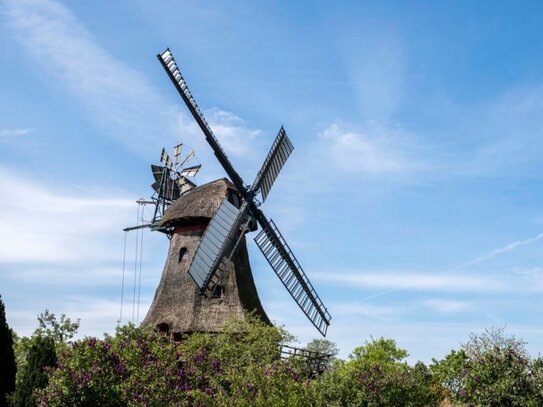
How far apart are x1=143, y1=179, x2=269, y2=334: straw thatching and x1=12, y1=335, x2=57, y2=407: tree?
26.7 feet

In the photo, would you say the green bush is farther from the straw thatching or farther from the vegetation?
the straw thatching

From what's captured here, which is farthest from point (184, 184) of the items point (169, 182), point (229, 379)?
point (229, 379)

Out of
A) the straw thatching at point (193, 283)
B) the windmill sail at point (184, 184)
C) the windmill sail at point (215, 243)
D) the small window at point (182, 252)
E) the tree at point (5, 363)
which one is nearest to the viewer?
the tree at point (5, 363)

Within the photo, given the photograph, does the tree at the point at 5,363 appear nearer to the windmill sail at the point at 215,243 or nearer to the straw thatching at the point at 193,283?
the straw thatching at the point at 193,283

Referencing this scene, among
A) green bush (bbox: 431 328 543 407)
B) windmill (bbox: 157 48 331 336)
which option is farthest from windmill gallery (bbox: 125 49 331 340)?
green bush (bbox: 431 328 543 407)

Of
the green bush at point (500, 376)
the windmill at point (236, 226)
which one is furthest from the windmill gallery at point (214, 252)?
the green bush at point (500, 376)

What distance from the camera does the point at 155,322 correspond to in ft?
101

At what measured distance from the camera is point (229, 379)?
17406 mm

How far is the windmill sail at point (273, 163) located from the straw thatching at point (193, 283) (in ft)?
5.86

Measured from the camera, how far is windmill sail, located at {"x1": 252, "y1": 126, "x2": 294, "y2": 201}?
105 feet

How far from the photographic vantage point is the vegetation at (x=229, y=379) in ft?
58.9

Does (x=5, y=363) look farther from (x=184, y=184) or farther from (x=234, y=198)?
(x=184, y=184)

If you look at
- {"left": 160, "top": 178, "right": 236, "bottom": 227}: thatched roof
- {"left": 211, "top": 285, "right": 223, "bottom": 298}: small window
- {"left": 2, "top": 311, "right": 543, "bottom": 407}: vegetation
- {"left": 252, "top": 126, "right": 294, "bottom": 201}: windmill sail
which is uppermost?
{"left": 252, "top": 126, "right": 294, "bottom": 201}: windmill sail

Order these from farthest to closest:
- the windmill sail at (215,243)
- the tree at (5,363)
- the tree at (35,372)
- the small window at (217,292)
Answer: the small window at (217,292) → the windmill sail at (215,243) → the tree at (5,363) → the tree at (35,372)
